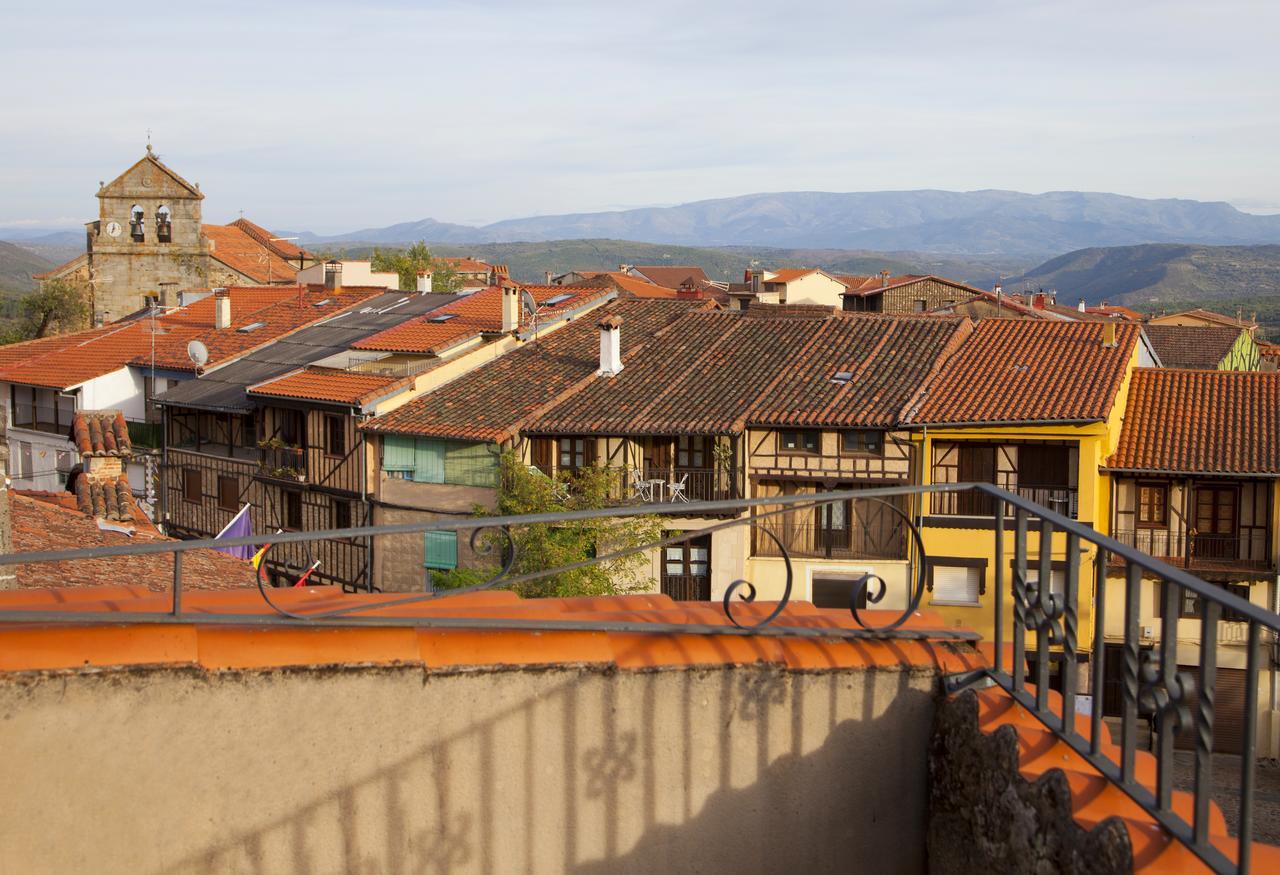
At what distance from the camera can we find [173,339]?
49781mm

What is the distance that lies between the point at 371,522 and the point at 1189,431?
67.0 ft

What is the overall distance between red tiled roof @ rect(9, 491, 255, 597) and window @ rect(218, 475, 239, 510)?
2527 cm

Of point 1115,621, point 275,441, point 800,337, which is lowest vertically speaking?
point 1115,621

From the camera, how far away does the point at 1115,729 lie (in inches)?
822

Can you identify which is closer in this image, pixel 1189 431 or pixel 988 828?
pixel 988 828

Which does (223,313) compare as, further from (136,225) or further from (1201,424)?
(1201,424)

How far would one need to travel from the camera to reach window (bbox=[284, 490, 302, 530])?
39438 millimetres

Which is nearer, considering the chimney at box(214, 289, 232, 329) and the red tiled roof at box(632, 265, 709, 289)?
the chimney at box(214, 289, 232, 329)

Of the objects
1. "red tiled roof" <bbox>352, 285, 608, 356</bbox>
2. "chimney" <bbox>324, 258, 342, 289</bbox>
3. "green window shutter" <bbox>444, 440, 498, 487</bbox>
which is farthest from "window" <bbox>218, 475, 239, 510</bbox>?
"chimney" <bbox>324, 258, 342, 289</bbox>

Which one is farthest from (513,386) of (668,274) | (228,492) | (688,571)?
(668,274)

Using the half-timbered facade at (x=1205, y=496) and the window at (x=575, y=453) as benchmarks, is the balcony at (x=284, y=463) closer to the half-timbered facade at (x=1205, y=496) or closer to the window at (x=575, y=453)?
the window at (x=575, y=453)

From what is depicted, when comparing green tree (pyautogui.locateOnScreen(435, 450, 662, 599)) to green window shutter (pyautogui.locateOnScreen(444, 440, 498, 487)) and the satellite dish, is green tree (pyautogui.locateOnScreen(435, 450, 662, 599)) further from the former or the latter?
the satellite dish

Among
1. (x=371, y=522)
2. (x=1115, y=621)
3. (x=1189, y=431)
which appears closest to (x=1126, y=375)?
(x=1189, y=431)

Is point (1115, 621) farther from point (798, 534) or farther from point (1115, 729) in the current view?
point (1115, 729)
